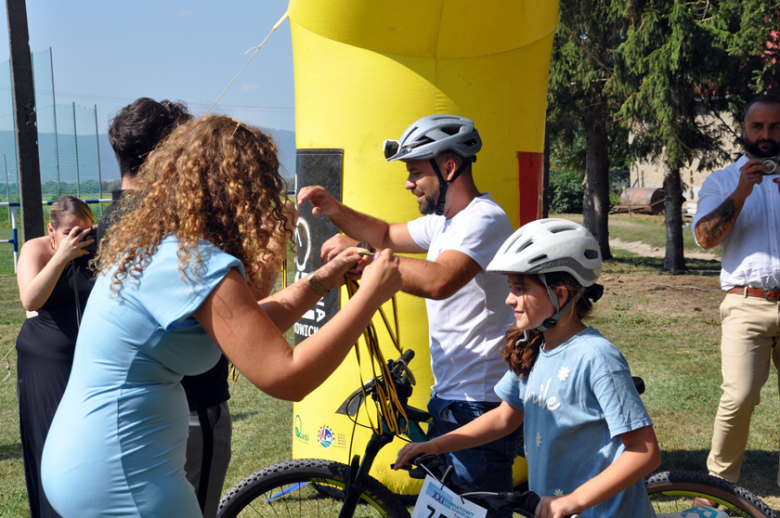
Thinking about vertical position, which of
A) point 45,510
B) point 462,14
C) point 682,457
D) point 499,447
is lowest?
point 682,457

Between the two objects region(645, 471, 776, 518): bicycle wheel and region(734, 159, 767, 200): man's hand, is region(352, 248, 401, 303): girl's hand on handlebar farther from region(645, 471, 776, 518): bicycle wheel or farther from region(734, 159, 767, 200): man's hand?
region(734, 159, 767, 200): man's hand

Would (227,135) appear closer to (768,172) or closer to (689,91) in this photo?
(768,172)

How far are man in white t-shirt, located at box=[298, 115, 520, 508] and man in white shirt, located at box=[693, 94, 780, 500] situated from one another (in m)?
1.89

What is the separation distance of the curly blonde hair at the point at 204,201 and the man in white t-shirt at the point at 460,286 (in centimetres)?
74

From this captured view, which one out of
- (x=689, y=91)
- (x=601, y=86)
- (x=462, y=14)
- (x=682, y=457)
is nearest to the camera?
(x=462, y=14)

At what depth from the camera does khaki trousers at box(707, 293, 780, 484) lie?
13.6ft

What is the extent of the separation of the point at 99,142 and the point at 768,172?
18.2 metres

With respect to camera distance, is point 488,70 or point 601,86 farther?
point 601,86

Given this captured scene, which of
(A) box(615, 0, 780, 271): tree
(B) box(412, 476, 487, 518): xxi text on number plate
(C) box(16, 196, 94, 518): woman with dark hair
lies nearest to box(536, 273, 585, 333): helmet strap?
(B) box(412, 476, 487, 518): xxi text on number plate

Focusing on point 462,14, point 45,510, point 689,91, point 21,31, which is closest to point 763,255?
point 462,14

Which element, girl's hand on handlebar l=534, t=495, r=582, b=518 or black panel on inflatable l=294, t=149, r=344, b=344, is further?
black panel on inflatable l=294, t=149, r=344, b=344

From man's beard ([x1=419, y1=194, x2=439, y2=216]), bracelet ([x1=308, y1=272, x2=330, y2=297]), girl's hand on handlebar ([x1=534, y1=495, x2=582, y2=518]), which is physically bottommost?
girl's hand on handlebar ([x1=534, y1=495, x2=582, y2=518])

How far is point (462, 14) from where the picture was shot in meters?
4.01

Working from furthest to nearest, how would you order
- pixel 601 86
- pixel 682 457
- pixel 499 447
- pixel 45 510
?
pixel 601 86 < pixel 682 457 < pixel 45 510 < pixel 499 447
